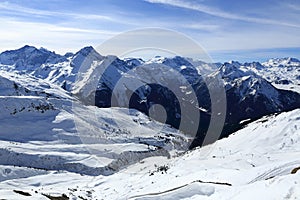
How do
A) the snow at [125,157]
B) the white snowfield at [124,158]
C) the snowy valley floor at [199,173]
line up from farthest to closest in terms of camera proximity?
the snow at [125,157] → the white snowfield at [124,158] → the snowy valley floor at [199,173]

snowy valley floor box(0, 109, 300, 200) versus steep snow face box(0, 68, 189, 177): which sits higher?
snowy valley floor box(0, 109, 300, 200)

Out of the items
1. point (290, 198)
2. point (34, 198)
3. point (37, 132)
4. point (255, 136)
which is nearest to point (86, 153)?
point (37, 132)

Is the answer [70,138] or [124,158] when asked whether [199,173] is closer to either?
[124,158]

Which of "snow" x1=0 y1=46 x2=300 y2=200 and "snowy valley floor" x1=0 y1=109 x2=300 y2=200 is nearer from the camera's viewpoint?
"snowy valley floor" x1=0 y1=109 x2=300 y2=200

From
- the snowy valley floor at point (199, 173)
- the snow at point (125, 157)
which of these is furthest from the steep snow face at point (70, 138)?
the snowy valley floor at point (199, 173)

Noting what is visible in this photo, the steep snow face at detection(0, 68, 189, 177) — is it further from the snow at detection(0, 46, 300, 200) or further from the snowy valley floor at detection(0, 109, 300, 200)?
the snowy valley floor at detection(0, 109, 300, 200)

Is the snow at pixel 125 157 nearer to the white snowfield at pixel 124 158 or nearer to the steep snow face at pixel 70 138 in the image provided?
the white snowfield at pixel 124 158

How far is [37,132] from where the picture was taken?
11519 cm

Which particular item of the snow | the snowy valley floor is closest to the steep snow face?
the snow

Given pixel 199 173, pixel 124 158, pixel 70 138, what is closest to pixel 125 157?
pixel 124 158

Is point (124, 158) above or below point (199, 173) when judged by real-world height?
below

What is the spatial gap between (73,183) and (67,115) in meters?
78.2

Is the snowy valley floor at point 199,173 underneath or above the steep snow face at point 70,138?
above

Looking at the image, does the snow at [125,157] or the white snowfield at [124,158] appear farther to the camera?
the snow at [125,157]
